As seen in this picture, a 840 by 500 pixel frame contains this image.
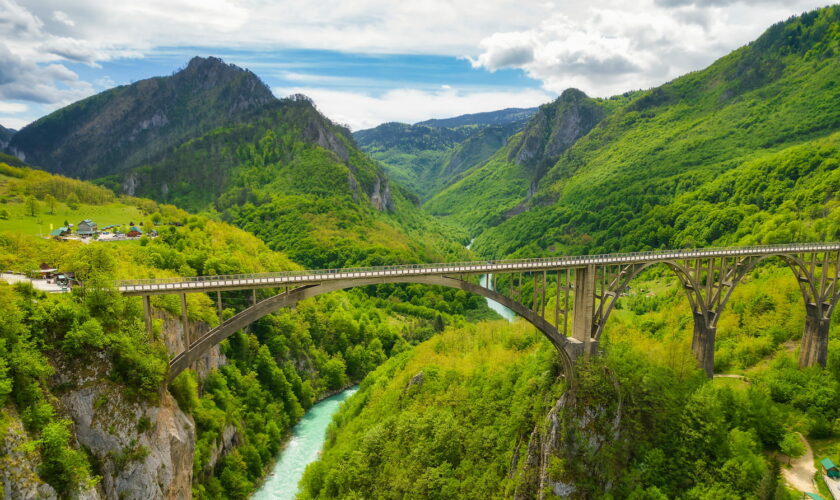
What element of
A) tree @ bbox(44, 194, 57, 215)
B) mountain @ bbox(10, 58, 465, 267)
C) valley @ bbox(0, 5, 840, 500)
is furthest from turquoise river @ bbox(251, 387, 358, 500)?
tree @ bbox(44, 194, 57, 215)

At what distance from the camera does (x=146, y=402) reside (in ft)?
93.1

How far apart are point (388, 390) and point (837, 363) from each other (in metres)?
43.3

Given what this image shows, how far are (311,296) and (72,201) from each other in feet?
236

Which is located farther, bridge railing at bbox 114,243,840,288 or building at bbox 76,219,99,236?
building at bbox 76,219,99,236

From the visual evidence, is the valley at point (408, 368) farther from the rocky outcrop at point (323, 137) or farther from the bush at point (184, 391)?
the rocky outcrop at point (323, 137)

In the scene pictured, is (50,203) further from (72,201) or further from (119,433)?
(119,433)

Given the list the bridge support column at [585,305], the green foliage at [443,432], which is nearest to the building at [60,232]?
the green foliage at [443,432]

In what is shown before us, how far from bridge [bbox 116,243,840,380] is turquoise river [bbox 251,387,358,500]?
2013 centimetres

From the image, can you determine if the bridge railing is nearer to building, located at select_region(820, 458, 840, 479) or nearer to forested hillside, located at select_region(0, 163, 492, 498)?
forested hillside, located at select_region(0, 163, 492, 498)

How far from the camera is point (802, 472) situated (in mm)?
32656

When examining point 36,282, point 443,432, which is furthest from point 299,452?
point 36,282

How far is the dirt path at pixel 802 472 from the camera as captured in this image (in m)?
31.3

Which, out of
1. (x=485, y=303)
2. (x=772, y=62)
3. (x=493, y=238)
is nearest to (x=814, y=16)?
(x=772, y=62)

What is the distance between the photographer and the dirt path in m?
Result: 31.3
